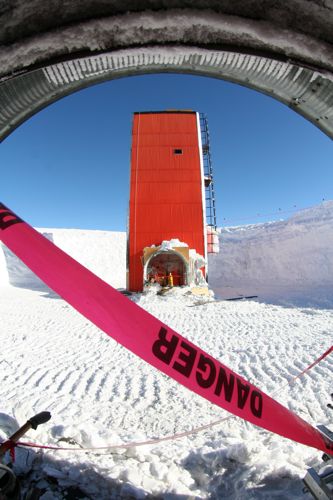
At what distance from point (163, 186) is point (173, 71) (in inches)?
606

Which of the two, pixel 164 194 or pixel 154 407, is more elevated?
pixel 164 194

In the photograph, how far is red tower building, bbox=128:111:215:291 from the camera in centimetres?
1608

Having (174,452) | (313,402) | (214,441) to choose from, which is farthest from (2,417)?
(313,402)

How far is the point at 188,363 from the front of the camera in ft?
3.96

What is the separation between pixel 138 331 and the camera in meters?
1.13

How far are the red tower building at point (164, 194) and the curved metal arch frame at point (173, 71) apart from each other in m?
13.5

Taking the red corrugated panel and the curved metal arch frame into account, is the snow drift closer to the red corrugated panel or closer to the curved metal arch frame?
the red corrugated panel

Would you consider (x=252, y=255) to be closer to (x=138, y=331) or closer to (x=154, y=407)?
(x=154, y=407)

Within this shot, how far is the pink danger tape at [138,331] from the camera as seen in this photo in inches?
44.4

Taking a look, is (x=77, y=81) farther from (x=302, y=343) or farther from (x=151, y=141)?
(x=151, y=141)

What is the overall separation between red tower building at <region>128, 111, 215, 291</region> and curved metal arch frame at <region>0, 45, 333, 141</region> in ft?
44.4

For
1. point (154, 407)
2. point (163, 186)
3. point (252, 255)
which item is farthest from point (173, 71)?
point (252, 255)

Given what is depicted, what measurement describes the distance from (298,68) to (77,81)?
1.11 metres

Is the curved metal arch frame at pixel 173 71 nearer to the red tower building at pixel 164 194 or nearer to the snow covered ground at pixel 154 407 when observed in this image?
the snow covered ground at pixel 154 407
